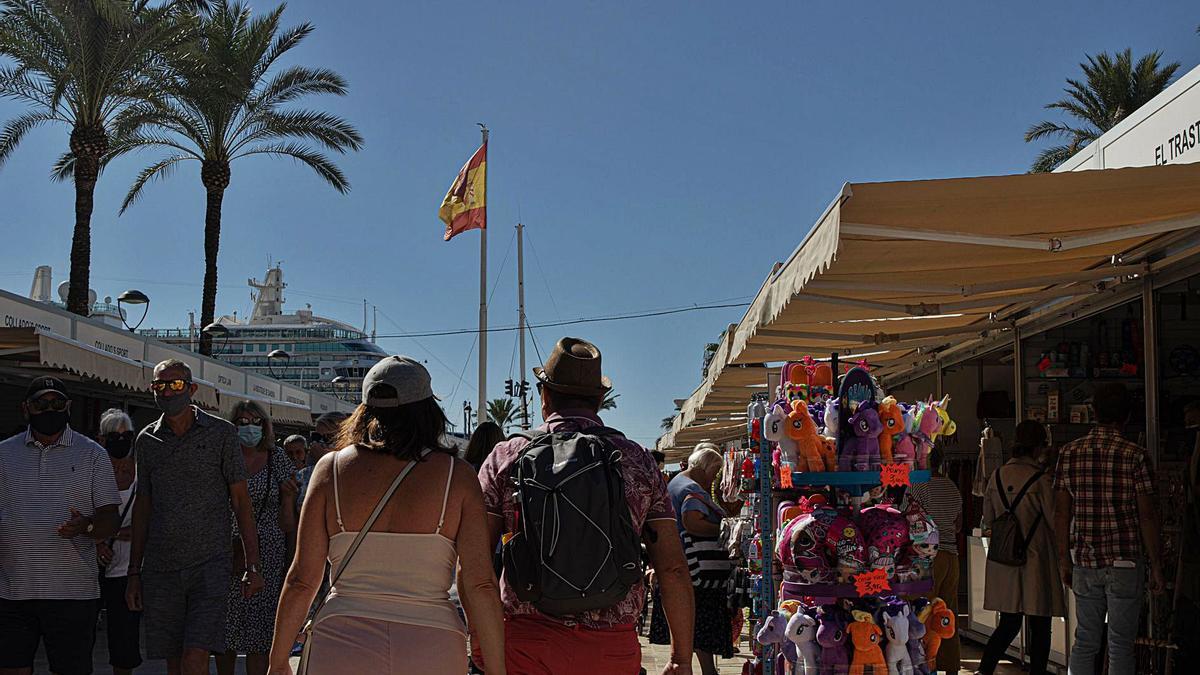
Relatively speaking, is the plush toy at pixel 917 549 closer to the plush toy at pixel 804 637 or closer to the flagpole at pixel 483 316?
the plush toy at pixel 804 637

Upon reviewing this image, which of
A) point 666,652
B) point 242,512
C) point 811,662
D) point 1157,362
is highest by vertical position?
point 1157,362

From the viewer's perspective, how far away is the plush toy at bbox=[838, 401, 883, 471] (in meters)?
5.02

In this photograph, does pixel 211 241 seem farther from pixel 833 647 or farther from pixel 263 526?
pixel 833 647

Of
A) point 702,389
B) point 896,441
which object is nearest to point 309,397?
point 702,389

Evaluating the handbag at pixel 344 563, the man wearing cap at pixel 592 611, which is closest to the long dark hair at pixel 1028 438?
the man wearing cap at pixel 592 611

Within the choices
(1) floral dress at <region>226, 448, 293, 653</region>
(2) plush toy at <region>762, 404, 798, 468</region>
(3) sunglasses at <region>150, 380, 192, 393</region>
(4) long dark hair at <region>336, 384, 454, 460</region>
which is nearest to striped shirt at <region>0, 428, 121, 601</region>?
(3) sunglasses at <region>150, 380, 192, 393</region>

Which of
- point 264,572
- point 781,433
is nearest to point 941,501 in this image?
point 781,433

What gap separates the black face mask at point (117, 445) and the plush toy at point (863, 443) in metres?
5.78

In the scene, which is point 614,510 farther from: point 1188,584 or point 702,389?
point 702,389

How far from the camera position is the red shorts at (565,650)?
3785mm

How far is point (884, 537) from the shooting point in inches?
193

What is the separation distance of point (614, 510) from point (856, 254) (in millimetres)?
2668

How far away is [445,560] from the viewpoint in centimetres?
361

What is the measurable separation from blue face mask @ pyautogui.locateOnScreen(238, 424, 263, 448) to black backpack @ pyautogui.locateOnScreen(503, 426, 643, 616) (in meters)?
3.39
